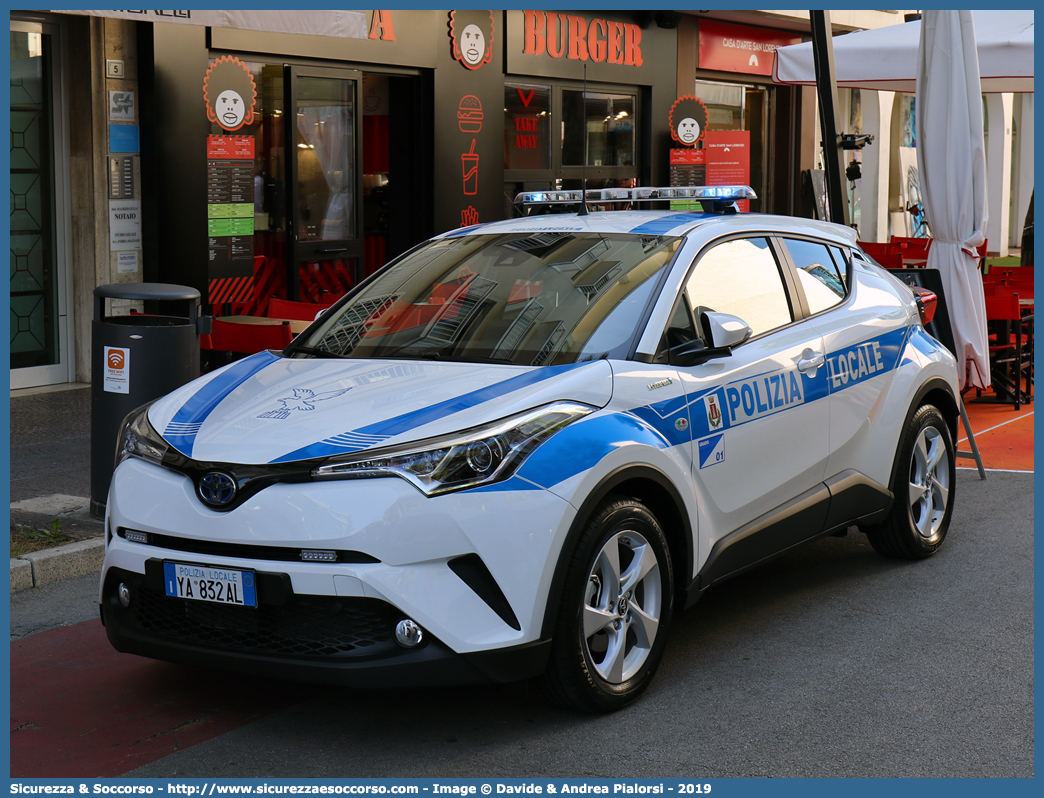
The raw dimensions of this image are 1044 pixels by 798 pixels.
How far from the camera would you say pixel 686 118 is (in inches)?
639

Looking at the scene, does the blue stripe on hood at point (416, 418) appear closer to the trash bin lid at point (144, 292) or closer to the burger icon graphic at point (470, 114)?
the trash bin lid at point (144, 292)

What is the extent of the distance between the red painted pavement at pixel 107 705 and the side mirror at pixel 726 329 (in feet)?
6.42

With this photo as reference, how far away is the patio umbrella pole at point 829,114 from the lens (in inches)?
397

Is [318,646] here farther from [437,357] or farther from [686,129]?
[686,129]

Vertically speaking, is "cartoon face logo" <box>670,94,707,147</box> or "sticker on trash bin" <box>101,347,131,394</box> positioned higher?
"cartoon face logo" <box>670,94,707,147</box>

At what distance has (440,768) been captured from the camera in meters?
3.72

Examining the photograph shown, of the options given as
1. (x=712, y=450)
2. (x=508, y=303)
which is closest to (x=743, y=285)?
(x=712, y=450)

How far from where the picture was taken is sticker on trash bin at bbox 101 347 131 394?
627 centimetres

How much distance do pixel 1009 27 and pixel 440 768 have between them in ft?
33.3

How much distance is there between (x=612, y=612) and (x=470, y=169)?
10059mm

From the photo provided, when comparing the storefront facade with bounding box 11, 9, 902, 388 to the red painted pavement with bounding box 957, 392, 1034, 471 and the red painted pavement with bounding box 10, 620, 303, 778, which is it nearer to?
the red painted pavement with bounding box 10, 620, 303, 778

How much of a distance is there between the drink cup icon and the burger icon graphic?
16 centimetres

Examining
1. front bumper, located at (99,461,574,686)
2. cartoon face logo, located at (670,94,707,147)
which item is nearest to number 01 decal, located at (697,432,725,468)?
front bumper, located at (99,461,574,686)

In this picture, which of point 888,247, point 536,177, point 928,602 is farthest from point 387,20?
point 928,602
